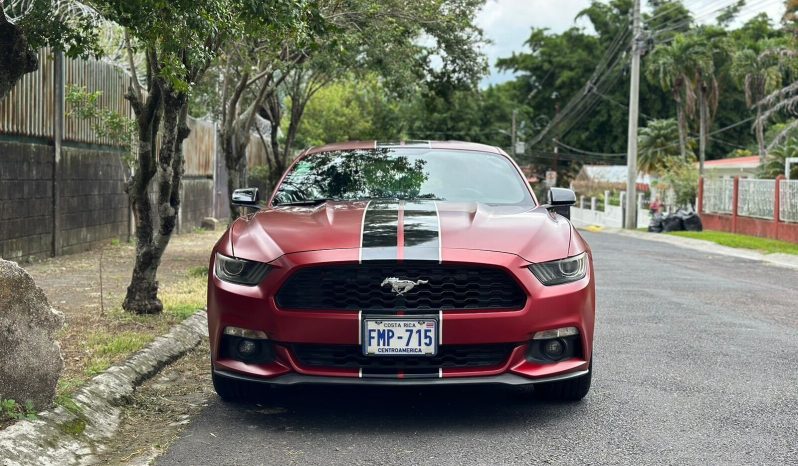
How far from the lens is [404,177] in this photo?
646cm

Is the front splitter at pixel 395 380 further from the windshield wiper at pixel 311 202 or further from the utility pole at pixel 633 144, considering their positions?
the utility pole at pixel 633 144

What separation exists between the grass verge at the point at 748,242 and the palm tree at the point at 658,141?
31.1m

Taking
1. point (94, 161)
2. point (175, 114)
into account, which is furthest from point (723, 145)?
point (175, 114)

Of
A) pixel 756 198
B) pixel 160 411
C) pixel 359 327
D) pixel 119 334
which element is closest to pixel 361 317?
pixel 359 327

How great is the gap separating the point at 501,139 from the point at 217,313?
58.2 meters

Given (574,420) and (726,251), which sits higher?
(574,420)

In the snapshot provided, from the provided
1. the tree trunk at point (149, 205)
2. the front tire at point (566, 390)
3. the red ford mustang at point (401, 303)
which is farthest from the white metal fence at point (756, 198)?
the red ford mustang at point (401, 303)

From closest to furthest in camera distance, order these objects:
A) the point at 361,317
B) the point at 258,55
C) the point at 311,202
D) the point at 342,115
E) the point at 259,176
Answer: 1. the point at 361,317
2. the point at 311,202
3. the point at 258,55
4. the point at 259,176
5. the point at 342,115

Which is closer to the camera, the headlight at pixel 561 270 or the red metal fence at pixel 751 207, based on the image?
the headlight at pixel 561 270

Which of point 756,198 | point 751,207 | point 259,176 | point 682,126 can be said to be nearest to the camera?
point 756,198

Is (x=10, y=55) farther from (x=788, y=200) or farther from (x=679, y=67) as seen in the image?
(x=679, y=67)

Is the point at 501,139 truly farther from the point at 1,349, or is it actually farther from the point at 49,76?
the point at 1,349

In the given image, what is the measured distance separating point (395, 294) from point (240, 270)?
86cm

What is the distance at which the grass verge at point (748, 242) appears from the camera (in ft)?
72.8
